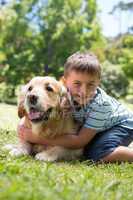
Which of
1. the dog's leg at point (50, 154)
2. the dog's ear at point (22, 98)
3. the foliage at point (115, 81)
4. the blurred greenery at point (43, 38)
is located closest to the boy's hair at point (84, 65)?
the dog's ear at point (22, 98)

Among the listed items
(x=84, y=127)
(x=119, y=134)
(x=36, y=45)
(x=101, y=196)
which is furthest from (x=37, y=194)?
(x=36, y=45)

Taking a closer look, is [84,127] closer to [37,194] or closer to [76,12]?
[37,194]

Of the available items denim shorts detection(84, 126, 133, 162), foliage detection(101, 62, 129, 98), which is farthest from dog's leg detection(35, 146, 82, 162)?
foliage detection(101, 62, 129, 98)

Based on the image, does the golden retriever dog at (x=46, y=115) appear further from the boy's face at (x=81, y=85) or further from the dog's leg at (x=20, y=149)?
the boy's face at (x=81, y=85)

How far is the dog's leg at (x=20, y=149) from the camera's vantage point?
550cm

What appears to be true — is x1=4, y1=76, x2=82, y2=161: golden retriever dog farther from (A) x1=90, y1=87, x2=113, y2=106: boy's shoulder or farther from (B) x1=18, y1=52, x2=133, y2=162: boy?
(A) x1=90, y1=87, x2=113, y2=106: boy's shoulder

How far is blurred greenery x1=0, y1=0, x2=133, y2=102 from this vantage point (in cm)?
3222

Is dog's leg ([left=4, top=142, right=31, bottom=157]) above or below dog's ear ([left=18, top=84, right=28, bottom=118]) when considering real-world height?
below

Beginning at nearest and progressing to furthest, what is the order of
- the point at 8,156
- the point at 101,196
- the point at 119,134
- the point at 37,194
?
the point at 37,194 → the point at 101,196 → the point at 8,156 → the point at 119,134

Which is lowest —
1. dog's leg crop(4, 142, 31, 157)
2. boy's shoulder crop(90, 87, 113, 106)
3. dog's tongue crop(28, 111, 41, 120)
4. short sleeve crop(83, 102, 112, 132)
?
dog's leg crop(4, 142, 31, 157)

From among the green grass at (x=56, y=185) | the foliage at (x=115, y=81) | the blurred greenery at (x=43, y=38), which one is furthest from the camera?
the foliage at (x=115, y=81)

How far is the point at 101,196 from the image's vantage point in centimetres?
315

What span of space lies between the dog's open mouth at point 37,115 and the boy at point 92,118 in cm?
39

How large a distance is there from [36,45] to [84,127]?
28269 millimetres
